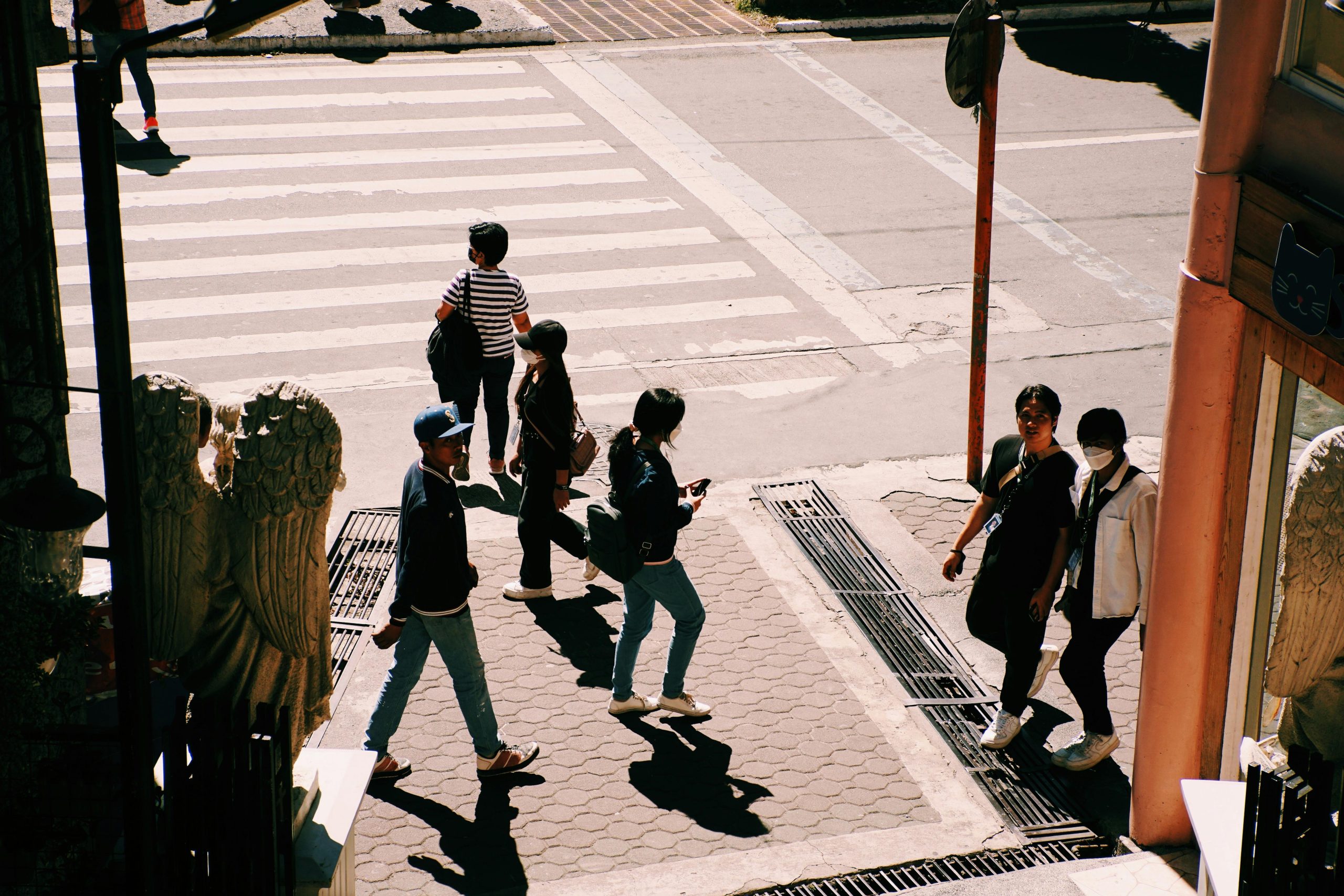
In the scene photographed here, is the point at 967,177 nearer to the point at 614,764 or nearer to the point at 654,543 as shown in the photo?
the point at 654,543

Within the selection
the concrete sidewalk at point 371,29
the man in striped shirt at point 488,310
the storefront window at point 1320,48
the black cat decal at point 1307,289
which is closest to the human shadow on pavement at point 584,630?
the man in striped shirt at point 488,310

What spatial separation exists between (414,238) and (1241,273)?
9635mm

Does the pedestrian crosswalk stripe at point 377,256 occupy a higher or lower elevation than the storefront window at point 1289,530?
lower

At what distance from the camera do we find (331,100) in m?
17.7

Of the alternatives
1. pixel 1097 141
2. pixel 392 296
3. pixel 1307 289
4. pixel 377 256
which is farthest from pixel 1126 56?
pixel 1307 289

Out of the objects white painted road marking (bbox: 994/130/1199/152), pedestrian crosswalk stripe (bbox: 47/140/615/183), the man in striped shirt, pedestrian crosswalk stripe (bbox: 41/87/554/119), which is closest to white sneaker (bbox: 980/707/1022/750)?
the man in striped shirt

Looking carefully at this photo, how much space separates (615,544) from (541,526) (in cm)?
145

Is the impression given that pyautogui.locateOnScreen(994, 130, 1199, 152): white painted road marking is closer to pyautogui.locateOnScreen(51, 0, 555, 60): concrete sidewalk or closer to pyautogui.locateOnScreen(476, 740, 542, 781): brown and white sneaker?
pyautogui.locateOnScreen(51, 0, 555, 60): concrete sidewalk

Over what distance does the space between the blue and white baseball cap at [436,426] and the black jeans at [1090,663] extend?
2.92m

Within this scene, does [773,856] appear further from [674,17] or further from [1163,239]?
[674,17]

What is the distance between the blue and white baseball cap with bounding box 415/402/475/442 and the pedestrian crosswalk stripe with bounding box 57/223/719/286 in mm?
7358

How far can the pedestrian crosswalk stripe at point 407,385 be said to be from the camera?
35.6ft

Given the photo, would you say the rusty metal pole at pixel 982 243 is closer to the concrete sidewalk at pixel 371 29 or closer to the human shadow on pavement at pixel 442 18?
the concrete sidewalk at pixel 371 29

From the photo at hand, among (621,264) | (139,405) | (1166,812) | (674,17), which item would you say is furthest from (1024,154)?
(139,405)
